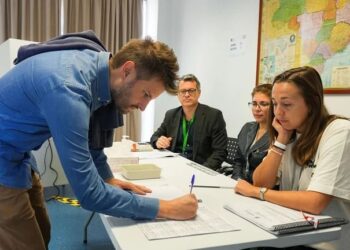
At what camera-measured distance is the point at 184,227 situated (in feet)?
3.32

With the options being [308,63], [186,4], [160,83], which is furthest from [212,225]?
[186,4]

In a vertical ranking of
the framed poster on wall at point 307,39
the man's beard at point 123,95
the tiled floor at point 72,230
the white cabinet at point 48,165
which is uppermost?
the framed poster on wall at point 307,39

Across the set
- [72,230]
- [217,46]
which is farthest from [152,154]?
[217,46]

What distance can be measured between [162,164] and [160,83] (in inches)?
38.8

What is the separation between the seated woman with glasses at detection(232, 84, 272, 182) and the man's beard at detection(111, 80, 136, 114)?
1.11 meters

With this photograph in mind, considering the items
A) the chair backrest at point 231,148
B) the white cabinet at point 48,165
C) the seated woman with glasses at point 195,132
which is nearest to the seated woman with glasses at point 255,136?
the seated woman with glasses at point 195,132

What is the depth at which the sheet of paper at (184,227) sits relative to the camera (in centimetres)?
96

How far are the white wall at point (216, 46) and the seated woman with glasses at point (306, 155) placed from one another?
171cm

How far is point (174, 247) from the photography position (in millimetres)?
882

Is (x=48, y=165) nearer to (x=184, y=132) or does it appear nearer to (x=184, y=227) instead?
(x=184, y=132)

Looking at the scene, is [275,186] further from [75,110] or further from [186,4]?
[186,4]

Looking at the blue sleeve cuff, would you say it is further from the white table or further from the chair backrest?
the chair backrest

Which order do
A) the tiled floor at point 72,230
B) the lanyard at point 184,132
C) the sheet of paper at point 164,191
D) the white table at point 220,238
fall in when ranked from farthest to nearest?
the lanyard at point 184,132 → the tiled floor at point 72,230 → the sheet of paper at point 164,191 → the white table at point 220,238

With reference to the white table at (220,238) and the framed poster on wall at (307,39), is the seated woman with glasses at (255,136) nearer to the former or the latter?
the framed poster on wall at (307,39)
